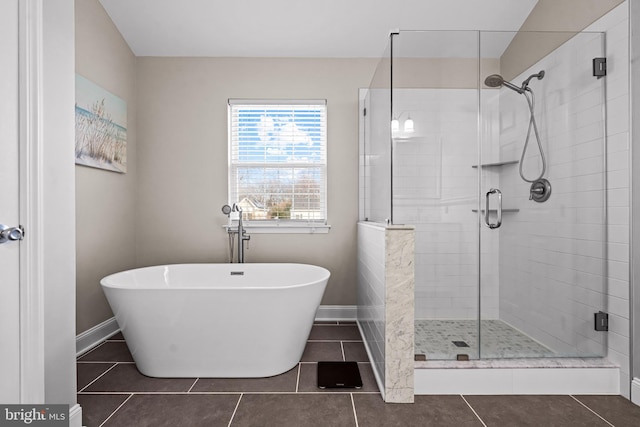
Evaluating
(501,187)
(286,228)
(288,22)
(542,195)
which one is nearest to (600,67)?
(542,195)

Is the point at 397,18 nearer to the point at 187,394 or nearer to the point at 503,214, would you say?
the point at 503,214

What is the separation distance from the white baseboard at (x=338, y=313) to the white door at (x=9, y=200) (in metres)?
2.28

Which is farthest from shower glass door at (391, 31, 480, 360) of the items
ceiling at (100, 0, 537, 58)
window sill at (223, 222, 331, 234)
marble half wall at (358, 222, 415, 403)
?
window sill at (223, 222, 331, 234)

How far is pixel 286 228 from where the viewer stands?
3238 mm

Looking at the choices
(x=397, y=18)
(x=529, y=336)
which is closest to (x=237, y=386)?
(x=529, y=336)

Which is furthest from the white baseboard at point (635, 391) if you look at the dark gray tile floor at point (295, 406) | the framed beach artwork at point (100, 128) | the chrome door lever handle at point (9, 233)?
the framed beach artwork at point (100, 128)

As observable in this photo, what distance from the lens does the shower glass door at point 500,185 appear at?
6.61 feet

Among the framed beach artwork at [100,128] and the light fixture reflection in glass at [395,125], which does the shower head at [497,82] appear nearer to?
the light fixture reflection in glass at [395,125]

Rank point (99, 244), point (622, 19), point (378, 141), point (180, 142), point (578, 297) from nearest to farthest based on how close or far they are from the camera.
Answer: point (622, 19) → point (578, 297) → point (378, 141) → point (99, 244) → point (180, 142)

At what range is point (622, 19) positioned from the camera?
192 centimetres

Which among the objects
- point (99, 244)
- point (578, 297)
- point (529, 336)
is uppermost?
point (99, 244)

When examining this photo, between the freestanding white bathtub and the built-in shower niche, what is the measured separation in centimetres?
58

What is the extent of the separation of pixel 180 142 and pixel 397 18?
7.25ft

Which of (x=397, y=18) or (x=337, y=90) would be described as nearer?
(x=397, y=18)
